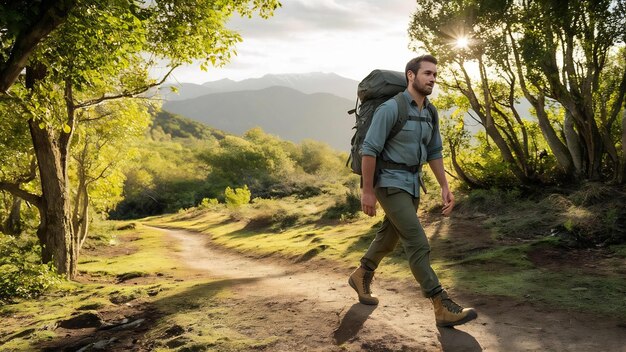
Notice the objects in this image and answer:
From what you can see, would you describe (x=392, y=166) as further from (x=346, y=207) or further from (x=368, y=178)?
(x=346, y=207)

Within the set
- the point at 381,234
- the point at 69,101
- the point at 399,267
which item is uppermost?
the point at 69,101

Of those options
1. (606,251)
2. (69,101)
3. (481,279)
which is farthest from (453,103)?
(69,101)

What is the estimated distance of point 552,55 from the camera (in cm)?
1267

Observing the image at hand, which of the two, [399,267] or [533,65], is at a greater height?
[533,65]

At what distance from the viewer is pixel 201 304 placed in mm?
6234

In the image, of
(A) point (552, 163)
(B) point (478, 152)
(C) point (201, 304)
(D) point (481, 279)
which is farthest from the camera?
(B) point (478, 152)

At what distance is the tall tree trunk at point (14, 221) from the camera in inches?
764

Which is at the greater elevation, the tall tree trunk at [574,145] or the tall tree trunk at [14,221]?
the tall tree trunk at [574,145]

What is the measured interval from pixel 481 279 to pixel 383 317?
2502 millimetres

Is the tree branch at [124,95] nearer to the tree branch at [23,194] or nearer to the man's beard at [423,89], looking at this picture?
the tree branch at [23,194]

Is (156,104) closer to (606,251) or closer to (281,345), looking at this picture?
(281,345)

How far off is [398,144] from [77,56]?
5686mm

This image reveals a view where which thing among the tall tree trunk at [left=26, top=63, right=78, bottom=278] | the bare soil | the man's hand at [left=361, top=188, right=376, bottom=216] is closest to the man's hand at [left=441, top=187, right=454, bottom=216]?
the man's hand at [left=361, top=188, right=376, bottom=216]

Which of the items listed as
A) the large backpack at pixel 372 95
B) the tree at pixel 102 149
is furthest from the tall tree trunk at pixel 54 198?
the large backpack at pixel 372 95
